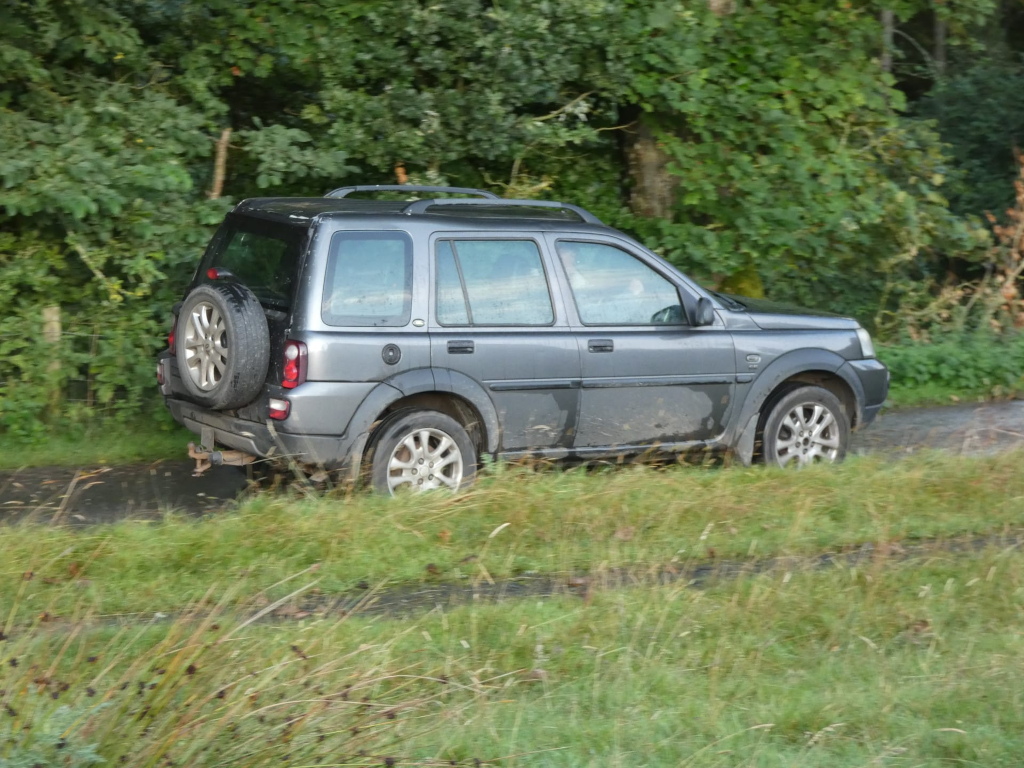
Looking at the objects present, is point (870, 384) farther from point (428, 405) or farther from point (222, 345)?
point (222, 345)

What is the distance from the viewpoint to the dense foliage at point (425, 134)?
31.8ft

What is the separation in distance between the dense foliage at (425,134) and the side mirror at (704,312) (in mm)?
3383

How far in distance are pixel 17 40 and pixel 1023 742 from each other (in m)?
8.99

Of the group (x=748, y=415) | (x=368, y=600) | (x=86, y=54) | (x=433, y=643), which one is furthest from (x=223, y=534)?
(x=86, y=54)

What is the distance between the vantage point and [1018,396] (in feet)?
39.7

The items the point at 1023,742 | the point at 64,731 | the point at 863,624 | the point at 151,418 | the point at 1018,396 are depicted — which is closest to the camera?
the point at 64,731

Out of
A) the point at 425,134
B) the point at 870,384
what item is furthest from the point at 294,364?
the point at 425,134

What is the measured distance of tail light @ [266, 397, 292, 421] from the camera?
6891 mm

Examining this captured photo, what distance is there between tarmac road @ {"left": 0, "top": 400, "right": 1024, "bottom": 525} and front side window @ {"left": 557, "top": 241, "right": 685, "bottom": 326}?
2.28 meters

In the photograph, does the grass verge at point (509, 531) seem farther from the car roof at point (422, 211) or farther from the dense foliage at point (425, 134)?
the dense foliage at point (425, 134)

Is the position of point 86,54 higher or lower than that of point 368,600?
higher

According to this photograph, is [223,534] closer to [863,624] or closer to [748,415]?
[863,624]

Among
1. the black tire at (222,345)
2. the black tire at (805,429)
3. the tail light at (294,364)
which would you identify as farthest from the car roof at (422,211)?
the black tire at (805,429)

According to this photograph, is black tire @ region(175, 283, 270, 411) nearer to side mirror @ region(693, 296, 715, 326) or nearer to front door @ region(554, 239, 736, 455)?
front door @ region(554, 239, 736, 455)
